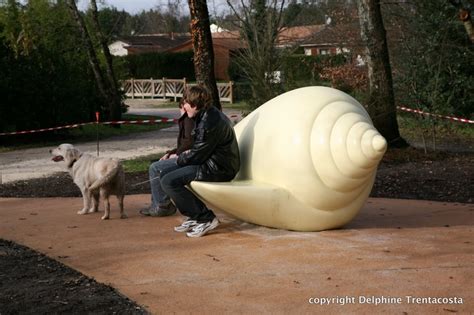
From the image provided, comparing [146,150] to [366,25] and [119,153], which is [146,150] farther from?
[366,25]

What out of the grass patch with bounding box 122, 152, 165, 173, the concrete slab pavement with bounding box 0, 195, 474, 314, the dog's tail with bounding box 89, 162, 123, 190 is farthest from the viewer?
the grass patch with bounding box 122, 152, 165, 173

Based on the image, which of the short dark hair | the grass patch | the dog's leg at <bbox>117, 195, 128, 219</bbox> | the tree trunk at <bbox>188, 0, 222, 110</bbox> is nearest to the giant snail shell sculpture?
the short dark hair

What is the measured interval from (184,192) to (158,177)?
0.79 m

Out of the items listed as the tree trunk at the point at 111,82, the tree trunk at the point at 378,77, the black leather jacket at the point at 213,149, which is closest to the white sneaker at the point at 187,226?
the black leather jacket at the point at 213,149

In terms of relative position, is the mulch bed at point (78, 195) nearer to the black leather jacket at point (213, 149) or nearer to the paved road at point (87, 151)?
the paved road at point (87, 151)

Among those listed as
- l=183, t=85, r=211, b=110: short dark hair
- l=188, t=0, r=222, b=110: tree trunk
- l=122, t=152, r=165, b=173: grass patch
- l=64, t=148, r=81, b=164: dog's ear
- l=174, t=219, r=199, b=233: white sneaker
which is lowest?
l=122, t=152, r=165, b=173: grass patch

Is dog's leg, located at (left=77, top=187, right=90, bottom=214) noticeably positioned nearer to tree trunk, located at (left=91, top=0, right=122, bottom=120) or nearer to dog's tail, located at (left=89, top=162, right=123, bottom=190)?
dog's tail, located at (left=89, top=162, right=123, bottom=190)

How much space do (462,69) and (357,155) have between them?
53.3 ft

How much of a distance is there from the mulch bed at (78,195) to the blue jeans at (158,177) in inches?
69.5

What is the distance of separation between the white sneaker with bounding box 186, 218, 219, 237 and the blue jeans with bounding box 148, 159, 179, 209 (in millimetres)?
719

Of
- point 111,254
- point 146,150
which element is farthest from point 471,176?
point 146,150

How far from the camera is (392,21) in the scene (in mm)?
25281

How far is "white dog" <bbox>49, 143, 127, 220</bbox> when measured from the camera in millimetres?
8273

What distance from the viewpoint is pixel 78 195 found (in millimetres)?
11188
